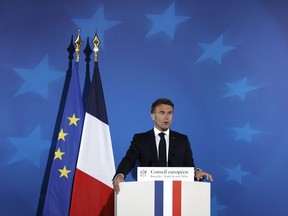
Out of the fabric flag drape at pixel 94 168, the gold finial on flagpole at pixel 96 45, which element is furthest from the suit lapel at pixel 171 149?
the gold finial on flagpole at pixel 96 45

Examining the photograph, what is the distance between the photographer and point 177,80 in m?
4.43

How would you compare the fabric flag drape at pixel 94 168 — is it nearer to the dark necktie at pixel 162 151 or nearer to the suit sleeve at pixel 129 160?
the suit sleeve at pixel 129 160

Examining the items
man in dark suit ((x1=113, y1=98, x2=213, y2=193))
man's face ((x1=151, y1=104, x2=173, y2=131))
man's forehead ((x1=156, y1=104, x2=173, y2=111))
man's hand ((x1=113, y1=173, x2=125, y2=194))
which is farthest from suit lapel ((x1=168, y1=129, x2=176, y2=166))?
man's hand ((x1=113, y1=173, x2=125, y2=194))

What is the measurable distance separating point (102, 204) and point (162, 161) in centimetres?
71

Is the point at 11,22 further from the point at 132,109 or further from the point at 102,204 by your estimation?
the point at 102,204

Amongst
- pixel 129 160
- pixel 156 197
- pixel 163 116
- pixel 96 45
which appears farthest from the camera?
pixel 96 45

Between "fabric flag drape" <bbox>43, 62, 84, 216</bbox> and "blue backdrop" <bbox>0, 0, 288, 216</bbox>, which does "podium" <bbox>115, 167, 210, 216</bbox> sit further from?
"blue backdrop" <bbox>0, 0, 288, 216</bbox>

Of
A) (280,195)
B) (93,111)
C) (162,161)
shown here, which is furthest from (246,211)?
(93,111)

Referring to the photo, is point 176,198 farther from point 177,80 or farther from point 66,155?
point 177,80

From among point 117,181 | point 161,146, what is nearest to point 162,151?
point 161,146

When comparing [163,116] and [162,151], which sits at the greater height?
[163,116]

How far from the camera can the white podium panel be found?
9.67 feet

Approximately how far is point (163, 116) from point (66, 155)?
97 cm

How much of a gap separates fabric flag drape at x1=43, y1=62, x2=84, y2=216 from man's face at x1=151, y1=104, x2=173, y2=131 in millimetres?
763
